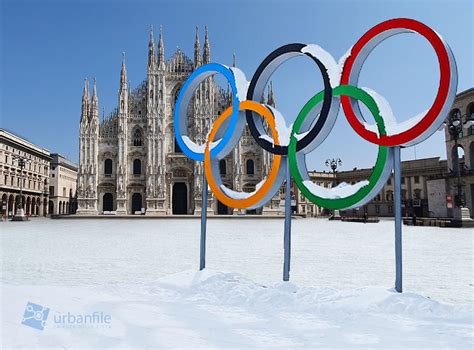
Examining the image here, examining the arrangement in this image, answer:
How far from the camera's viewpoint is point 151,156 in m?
42.5

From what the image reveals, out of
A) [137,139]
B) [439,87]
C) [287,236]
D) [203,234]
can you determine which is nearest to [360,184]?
[287,236]

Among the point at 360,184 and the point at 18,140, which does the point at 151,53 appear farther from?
the point at 360,184

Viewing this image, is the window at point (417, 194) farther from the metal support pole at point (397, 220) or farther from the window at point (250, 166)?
the metal support pole at point (397, 220)

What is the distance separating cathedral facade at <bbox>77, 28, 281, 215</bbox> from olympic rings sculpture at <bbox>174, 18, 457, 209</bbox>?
112 feet

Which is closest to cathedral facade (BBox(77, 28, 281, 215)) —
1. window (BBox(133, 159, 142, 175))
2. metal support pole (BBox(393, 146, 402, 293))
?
window (BBox(133, 159, 142, 175))

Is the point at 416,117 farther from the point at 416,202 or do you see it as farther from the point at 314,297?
the point at 416,202

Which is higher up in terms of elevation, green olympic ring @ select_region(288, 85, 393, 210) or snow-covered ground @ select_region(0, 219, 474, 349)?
green olympic ring @ select_region(288, 85, 393, 210)

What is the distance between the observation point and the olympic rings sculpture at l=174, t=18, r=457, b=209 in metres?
5.49

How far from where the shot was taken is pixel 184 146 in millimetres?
8828

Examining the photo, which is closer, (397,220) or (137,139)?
(397,220)

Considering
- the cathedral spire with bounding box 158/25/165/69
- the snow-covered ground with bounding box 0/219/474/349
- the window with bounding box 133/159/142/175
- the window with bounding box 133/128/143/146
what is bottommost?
the snow-covered ground with bounding box 0/219/474/349

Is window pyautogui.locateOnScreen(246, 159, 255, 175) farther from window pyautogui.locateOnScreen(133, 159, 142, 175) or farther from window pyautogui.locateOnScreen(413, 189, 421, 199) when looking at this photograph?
window pyautogui.locateOnScreen(413, 189, 421, 199)

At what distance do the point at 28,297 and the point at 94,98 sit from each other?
4146 cm

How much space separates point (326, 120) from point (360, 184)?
48.6 inches
